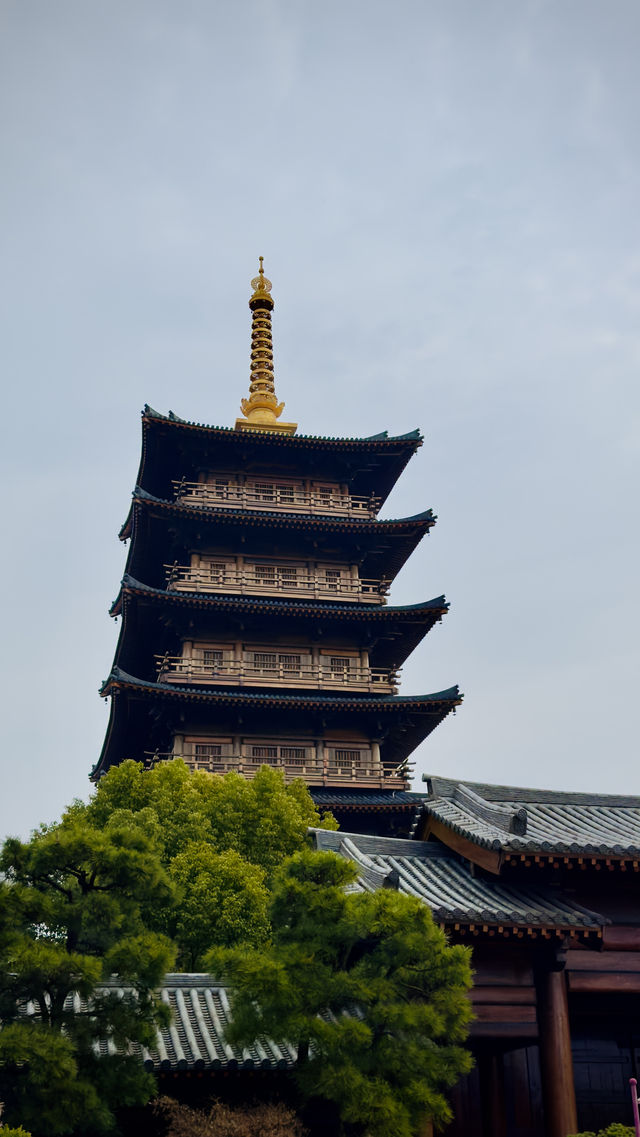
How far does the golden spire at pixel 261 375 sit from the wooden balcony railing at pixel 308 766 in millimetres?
12210

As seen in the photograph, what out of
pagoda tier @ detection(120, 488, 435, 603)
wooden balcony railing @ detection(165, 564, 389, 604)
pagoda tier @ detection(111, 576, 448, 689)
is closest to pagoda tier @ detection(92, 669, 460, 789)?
pagoda tier @ detection(111, 576, 448, 689)

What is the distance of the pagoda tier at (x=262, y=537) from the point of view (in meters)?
37.0

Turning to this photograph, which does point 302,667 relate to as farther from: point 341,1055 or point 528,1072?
point 341,1055

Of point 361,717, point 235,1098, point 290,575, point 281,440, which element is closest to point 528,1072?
point 235,1098

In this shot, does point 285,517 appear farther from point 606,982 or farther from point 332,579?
Result: point 606,982

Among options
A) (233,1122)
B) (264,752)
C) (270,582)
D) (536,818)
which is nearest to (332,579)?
(270,582)

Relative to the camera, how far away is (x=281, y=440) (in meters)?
39.4

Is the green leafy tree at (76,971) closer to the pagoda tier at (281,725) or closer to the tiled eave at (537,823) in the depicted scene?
the tiled eave at (537,823)

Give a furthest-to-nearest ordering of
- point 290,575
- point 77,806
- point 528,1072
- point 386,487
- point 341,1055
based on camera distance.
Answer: point 386,487, point 290,575, point 77,806, point 528,1072, point 341,1055

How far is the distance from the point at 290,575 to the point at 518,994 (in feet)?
78.5

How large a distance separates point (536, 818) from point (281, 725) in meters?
16.7

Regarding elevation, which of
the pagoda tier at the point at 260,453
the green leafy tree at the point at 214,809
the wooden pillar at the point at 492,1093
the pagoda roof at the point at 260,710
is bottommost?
the wooden pillar at the point at 492,1093

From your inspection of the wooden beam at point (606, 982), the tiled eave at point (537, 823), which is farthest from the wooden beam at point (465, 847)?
the wooden beam at point (606, 982)

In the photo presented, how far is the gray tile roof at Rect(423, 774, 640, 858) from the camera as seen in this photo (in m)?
15.8
